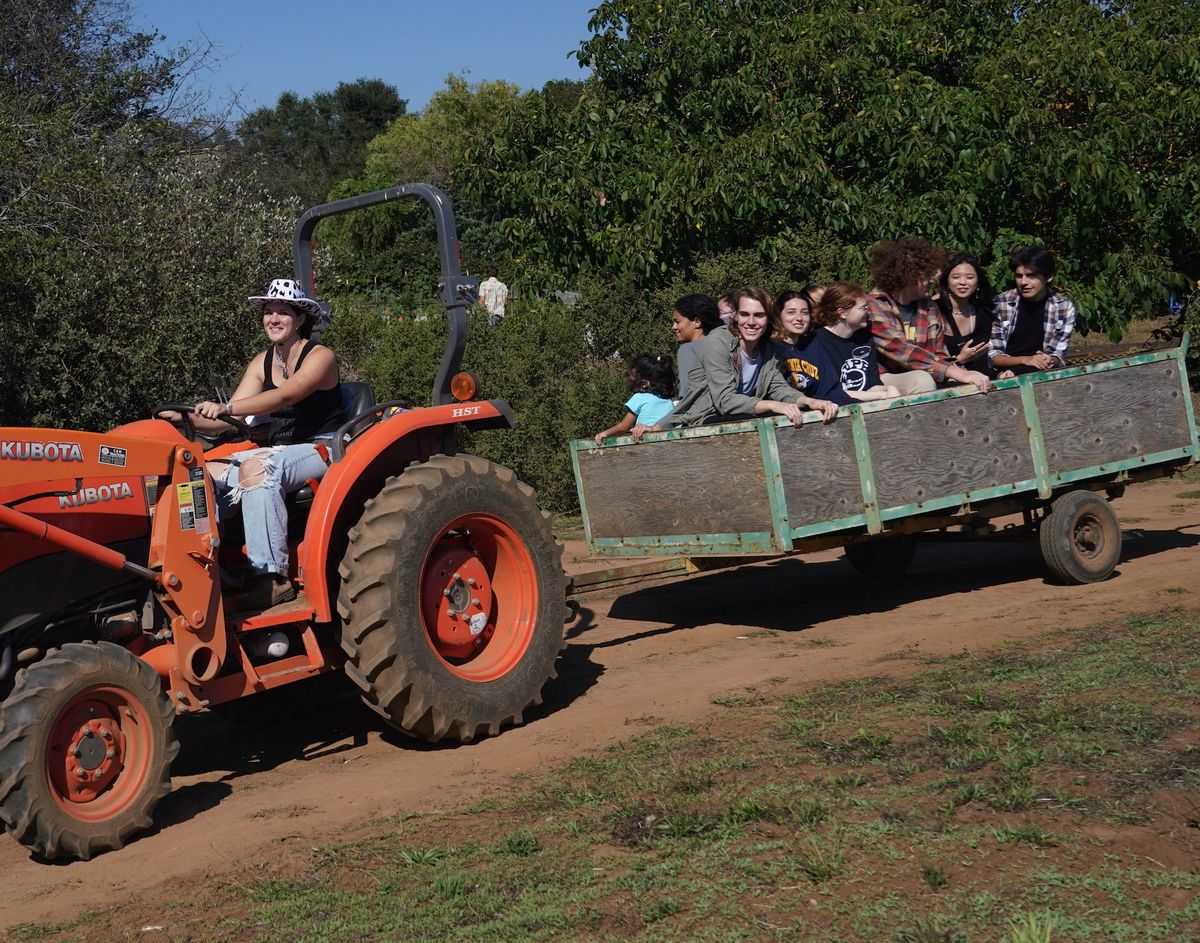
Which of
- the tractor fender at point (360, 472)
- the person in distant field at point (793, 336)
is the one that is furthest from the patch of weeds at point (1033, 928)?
the person in distant field at point (793, 336)

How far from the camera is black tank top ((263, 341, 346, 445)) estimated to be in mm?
6465

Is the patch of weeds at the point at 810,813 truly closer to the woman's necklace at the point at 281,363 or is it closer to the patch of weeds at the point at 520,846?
the patch of weeds at the point at 520,846

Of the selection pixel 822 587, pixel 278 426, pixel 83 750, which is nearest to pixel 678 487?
pixel 822 587

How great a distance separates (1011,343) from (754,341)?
89.0 inches

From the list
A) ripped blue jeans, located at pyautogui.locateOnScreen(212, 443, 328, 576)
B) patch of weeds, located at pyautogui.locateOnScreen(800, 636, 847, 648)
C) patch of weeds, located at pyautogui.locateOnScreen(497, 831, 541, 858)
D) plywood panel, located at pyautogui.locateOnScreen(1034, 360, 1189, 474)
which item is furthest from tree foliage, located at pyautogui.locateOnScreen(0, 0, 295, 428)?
patch of weeds, located at pyautogui.locateOnScreen(497, 831, 541, 858)

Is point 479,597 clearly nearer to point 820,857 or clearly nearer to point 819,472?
point 819,472

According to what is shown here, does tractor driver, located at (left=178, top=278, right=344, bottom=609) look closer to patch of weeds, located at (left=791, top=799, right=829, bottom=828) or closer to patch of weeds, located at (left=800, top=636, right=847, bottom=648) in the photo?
patch of weeds, located at (left=791, top=799, right=829, bottom=828)

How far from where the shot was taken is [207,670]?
5465 millimetres

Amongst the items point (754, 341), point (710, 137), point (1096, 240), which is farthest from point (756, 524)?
point (1096, 240)

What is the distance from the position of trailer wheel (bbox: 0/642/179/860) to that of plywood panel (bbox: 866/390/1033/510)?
4152mm

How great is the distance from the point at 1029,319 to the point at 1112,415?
35.2 inches

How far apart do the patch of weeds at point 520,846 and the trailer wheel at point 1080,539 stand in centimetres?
490

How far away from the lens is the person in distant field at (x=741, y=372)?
773 centimetres

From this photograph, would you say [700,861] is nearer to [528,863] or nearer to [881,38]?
[528,863]
